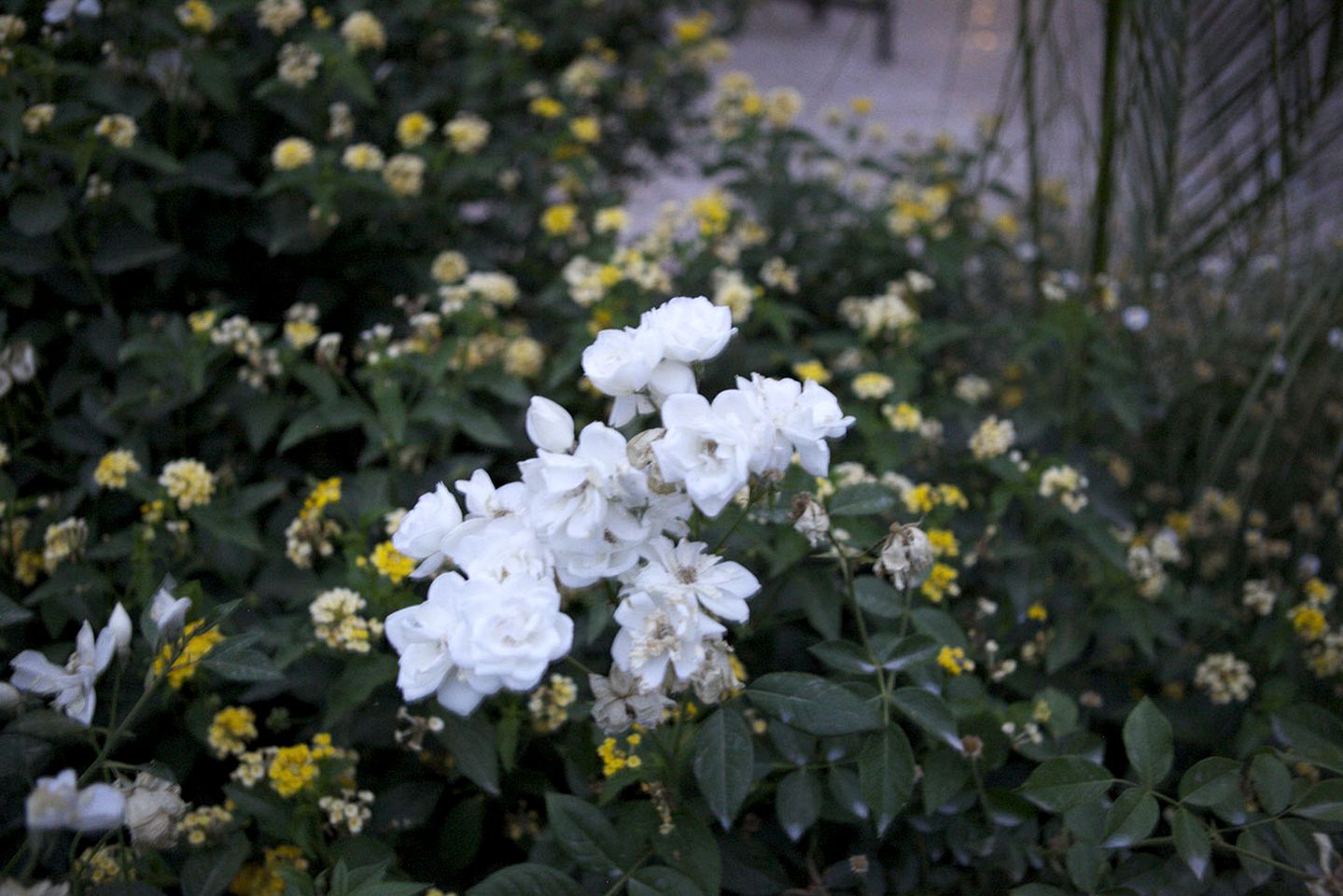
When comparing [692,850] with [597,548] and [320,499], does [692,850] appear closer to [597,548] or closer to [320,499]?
[597,548]

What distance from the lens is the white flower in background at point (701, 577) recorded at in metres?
0.71

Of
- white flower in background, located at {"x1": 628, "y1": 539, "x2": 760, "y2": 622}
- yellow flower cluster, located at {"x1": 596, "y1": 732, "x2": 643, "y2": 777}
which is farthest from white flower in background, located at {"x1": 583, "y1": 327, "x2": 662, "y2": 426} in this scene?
yellow flower cluster, located at {"x1": 596, "y1": 732, "x2": 643, "y2": 777}

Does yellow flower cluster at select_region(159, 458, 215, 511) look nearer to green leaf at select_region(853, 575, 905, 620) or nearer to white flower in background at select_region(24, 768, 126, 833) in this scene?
white flower in background at select_region(24, 768, 126, 833)

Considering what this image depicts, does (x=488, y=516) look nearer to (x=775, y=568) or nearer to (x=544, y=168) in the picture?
(x=775, y=568)

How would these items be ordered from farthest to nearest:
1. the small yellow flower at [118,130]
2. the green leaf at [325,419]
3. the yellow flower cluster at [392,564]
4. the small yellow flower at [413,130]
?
the small yellow flower at [413,130]
the small yellow flower at [118,130]
the green leaf at [325,419]
the yellow flower cluster at [392,564]

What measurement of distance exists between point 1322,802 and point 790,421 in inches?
24.6

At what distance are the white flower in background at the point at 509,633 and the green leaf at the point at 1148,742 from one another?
21.7 inches

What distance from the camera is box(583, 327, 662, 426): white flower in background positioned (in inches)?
29.0

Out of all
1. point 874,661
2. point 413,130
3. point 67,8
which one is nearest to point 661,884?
point 874,661

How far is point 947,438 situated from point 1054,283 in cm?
33

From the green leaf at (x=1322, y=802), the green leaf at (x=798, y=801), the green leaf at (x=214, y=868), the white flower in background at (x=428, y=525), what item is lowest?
the green leaf at (x=214, y=868)

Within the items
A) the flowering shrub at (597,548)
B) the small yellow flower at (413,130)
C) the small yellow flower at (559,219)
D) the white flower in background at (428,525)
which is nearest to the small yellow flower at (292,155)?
the flowering shrub at (597,548)

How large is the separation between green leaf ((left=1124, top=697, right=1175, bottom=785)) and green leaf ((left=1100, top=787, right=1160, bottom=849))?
0.02 m

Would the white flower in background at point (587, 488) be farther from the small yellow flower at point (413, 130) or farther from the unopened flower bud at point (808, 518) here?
the small yellow flower at point (413, 130)
